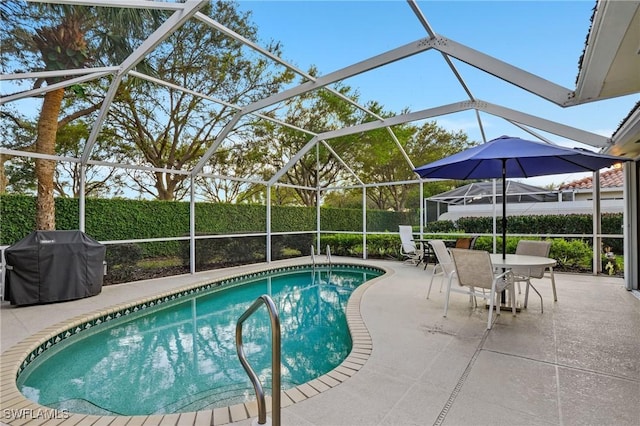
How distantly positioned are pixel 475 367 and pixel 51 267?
612 centimetres

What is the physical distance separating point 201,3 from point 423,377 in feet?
14.8

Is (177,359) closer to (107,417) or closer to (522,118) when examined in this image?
(107,417)

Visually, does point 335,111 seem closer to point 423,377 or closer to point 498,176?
point 498,176

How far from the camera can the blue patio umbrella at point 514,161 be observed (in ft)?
12.2

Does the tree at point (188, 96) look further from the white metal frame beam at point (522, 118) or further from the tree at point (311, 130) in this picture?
the white metal frame beam at point (522, 118)

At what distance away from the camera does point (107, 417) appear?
7.16 ft

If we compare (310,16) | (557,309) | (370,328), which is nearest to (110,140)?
(310,16)

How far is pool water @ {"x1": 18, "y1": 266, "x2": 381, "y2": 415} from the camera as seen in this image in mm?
2910

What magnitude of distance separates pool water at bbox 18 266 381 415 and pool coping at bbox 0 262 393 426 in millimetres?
172

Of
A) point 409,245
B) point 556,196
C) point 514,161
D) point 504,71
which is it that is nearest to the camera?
point 504,71

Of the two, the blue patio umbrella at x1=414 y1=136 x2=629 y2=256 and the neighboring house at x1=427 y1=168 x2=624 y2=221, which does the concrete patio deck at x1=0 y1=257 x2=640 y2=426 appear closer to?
the blue patio umbrella at x1=414 y1=136 x2=629 y2=256

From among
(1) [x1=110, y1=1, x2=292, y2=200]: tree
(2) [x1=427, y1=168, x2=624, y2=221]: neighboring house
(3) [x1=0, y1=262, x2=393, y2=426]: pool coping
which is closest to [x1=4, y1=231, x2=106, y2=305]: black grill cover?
(3) [x1=0, y1=262, x2=393, y2=426]: pool coping

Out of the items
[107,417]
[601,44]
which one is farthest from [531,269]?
[107,417]

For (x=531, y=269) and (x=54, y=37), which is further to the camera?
(x=54, y=37)
